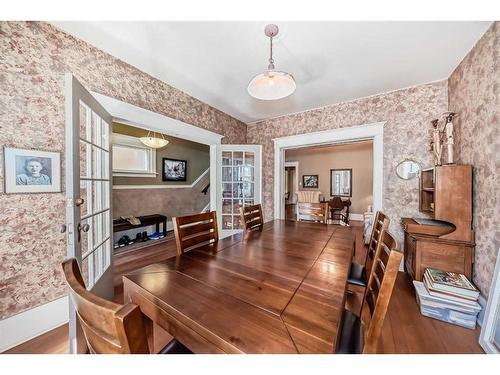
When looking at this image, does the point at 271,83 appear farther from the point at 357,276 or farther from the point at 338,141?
the point at 338,141

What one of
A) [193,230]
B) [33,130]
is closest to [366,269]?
[193,230]

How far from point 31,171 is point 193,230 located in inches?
51.4

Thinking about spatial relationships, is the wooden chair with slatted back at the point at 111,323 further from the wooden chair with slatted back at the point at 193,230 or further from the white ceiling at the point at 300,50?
the white ceiling at the point at 300,50

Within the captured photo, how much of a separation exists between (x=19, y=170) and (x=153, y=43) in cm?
146

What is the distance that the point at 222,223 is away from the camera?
341cm

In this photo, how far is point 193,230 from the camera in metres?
1.46

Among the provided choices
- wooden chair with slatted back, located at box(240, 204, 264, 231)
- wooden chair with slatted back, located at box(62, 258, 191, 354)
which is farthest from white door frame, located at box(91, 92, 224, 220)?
wooden chair with slatted back, located at box(62, 258, 191, 354)

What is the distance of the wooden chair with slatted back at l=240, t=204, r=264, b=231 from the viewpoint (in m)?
1.88

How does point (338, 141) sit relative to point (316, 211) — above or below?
above

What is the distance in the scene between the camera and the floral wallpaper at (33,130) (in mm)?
1369

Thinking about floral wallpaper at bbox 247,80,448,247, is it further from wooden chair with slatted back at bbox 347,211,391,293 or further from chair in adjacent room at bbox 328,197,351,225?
chair in adjacent room at bbox 328,197,351,225

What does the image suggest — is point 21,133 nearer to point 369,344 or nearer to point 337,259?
point 337,259

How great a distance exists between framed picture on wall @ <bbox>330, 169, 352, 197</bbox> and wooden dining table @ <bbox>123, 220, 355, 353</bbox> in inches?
234
